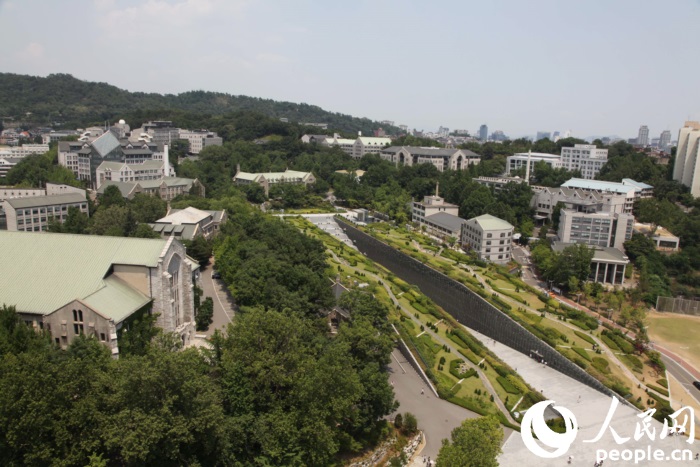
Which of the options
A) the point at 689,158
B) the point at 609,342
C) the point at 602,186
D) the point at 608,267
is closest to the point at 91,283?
the point at 609,342

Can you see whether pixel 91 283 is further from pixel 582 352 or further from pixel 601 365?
pixel 601 365

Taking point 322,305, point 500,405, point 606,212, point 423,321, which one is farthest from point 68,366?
point 606,212

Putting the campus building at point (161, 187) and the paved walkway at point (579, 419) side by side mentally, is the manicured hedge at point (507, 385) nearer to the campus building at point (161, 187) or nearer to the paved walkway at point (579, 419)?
the paved walkway at point (579, 419)

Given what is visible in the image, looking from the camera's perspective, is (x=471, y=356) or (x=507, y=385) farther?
(x=471, y=356)

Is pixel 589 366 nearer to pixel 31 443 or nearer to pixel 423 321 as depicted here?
pixel 423 321

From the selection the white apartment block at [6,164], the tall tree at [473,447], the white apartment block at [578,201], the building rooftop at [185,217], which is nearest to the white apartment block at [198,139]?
the white apartment block at [6,164]
